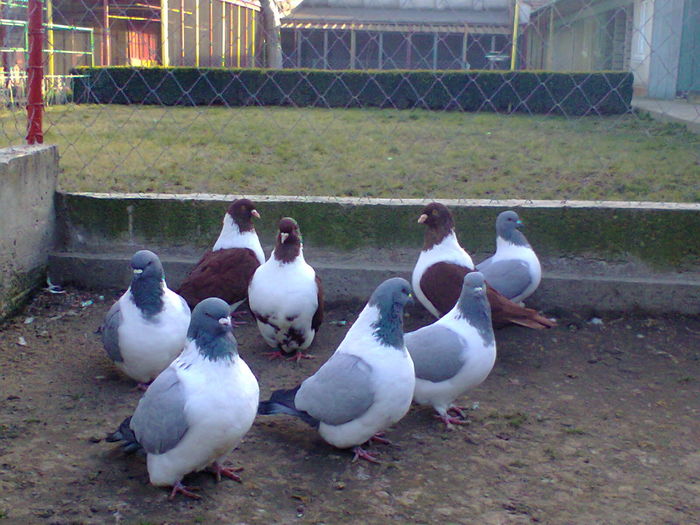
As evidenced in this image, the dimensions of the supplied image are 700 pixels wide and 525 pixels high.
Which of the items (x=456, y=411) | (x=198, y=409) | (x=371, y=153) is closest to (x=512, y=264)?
(x=456, y=411)

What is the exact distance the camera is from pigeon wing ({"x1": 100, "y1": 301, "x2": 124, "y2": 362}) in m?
3.40

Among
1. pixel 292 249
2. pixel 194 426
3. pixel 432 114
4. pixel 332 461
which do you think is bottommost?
pixel 332 461

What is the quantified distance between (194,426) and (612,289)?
2763 mm

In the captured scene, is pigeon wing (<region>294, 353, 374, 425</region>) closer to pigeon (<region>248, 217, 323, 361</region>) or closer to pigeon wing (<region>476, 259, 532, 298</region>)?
pigeon (<region>248, 217, 323, 361</region>)

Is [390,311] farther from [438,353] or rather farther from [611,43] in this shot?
[611,43]

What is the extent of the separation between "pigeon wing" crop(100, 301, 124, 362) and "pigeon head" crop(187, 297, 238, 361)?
2.89ft

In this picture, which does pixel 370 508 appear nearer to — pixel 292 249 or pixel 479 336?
pixel 479 336

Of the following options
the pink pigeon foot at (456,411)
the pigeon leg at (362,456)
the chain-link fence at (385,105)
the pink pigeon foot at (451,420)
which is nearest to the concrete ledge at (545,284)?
the chain-link fence at (385,105)

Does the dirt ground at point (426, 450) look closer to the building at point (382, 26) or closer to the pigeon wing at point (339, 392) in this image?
the pigeon wing at point (339, 392)

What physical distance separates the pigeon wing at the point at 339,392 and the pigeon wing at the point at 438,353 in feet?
1.33

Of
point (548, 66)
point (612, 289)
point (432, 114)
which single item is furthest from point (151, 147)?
point (612, 289)

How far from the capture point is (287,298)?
3783 mm

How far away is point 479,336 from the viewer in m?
3.24

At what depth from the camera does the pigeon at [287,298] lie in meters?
3.79
